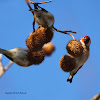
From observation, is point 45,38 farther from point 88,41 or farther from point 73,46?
point 88,41

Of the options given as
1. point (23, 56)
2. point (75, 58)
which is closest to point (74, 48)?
point (75, 58)

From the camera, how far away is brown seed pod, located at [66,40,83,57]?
1.89 metres

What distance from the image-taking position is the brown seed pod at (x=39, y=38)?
177cm

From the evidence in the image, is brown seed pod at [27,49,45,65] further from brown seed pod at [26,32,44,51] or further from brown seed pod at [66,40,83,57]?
brown seed pod at [66,40,83,57]

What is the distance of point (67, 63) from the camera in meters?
1.85

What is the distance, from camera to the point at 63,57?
1.89 meters

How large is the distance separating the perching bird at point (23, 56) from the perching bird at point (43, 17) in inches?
9.7

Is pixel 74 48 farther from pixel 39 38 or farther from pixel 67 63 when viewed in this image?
pixel 39 38

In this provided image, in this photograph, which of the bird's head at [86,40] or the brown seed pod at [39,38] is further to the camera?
the bird's head at [86,40]

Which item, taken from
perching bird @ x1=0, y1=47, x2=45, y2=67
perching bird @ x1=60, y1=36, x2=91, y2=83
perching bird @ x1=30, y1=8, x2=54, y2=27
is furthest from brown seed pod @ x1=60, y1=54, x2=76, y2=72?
perching bird @ x1=30, y1=8, x2=54, y2=27

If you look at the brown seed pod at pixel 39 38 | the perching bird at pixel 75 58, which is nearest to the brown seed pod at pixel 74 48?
the perching bird at pixel 75 58

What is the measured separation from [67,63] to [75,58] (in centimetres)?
12

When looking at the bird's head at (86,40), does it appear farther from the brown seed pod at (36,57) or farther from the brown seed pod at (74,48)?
the brown seed pod at (36,57)

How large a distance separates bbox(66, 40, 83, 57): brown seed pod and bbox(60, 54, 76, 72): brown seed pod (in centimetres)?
6
